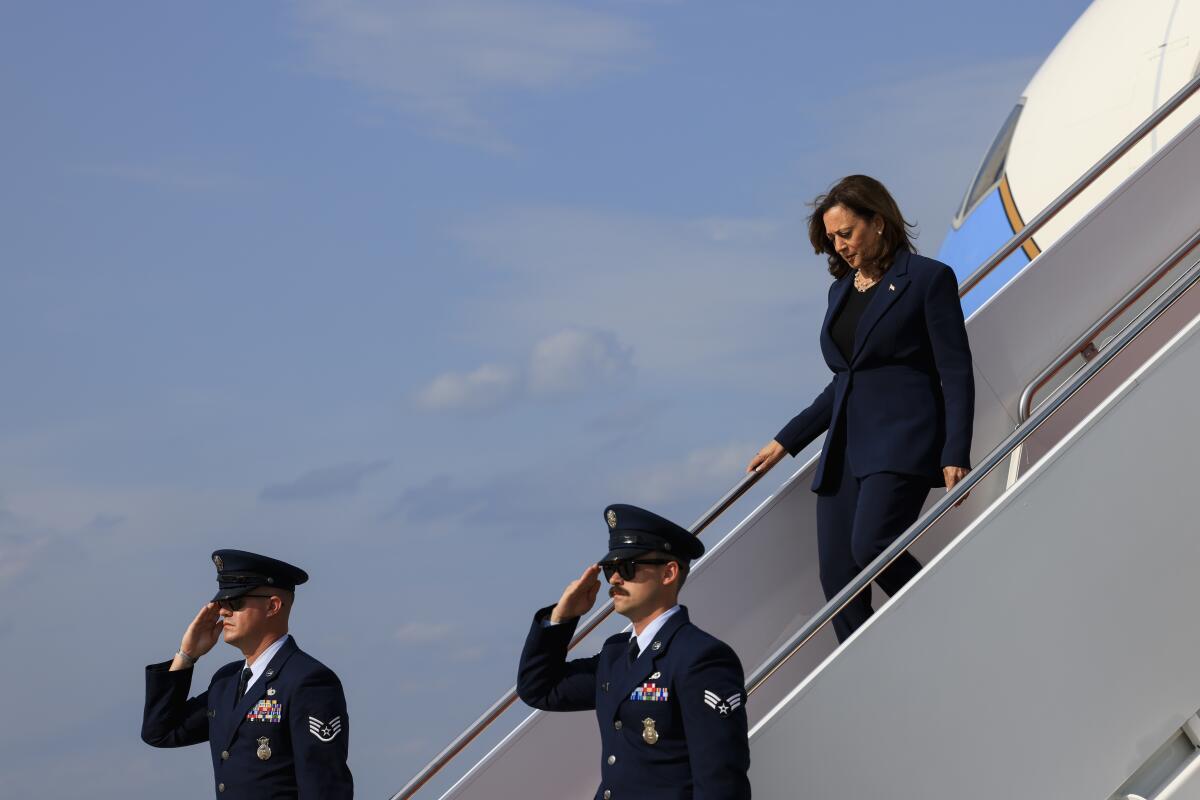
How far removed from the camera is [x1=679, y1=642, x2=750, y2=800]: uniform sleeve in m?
3.26

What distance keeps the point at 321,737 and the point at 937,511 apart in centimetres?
171

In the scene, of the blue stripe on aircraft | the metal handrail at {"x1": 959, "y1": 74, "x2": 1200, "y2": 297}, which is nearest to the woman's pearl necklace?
the metal handrail at {"x1": 959, "y1": 74, "x2": 1200, "y2": 297}

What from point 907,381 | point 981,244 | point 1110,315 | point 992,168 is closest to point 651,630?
point 907,381

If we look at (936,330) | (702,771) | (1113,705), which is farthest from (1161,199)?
(702,771)

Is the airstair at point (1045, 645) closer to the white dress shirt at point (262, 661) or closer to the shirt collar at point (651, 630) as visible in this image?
the shirt collar at point (651, 630)

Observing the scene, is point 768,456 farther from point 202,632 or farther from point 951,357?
point 202,632

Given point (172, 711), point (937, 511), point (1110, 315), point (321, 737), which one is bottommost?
point (937, 511)

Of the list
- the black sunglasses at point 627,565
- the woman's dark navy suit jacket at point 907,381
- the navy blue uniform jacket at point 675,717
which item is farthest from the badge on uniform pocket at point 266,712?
the woman's dark navy suit jacket at point 907,381

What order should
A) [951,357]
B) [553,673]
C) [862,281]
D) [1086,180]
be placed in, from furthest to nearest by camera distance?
[1086,180], [862,281], [951,357], [553,673]

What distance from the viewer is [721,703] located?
335cm

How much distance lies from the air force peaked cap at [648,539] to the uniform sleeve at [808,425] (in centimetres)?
137

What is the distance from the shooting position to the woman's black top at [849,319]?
4.68 m

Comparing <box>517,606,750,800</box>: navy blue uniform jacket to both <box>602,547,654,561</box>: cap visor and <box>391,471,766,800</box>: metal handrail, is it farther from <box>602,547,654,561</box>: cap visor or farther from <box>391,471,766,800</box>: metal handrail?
<box>391,471,766,800</box>: metal handrail

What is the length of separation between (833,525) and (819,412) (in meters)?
0.42
